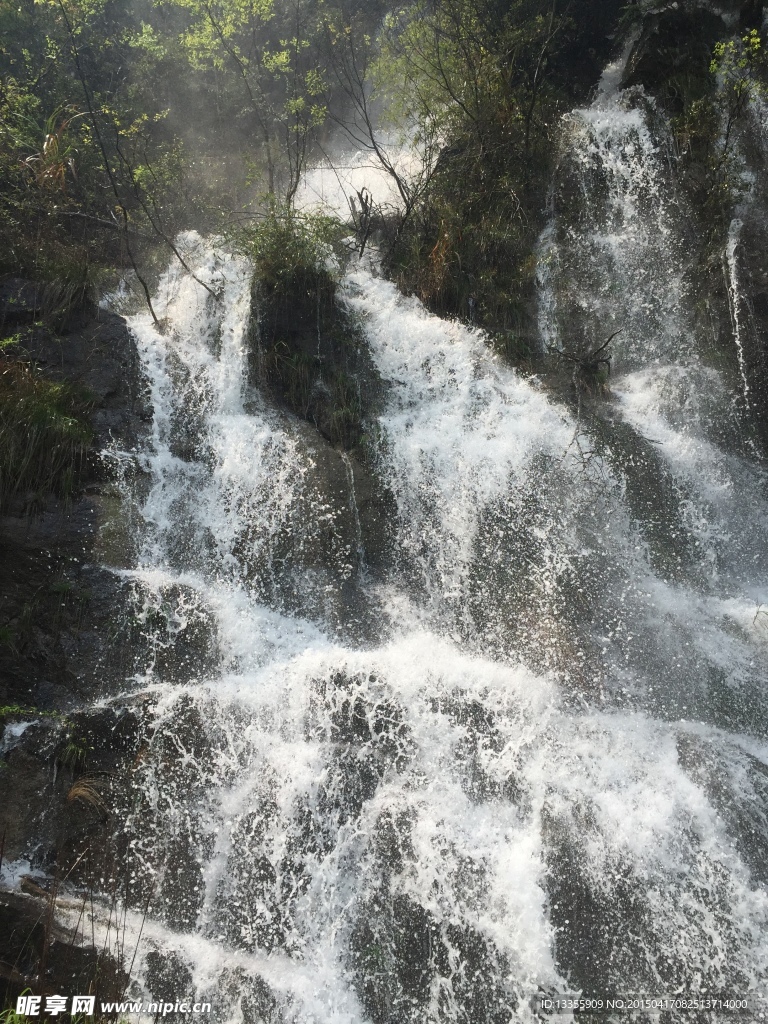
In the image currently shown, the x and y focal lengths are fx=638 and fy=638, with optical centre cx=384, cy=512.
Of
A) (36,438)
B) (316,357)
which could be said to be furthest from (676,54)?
(36,438)

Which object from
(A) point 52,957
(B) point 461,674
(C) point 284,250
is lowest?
(A) point 52,957

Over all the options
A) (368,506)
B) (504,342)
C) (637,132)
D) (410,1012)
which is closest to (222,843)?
(410,1012)

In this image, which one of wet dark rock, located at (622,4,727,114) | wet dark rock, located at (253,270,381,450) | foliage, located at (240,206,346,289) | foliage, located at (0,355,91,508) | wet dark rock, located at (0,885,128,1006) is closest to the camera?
wet dark rock, located at (0,885,128,1006)

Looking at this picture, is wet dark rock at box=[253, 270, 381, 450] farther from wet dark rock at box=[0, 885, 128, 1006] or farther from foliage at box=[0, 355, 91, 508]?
wet dark rock at box=[0, 885, 128, 1006]

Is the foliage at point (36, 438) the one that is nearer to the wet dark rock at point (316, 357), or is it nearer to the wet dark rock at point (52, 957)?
the wet dark rock at point (316, 357)

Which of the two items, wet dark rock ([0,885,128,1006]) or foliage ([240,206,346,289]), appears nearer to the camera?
wet dark rock ([0,885,128,1006])

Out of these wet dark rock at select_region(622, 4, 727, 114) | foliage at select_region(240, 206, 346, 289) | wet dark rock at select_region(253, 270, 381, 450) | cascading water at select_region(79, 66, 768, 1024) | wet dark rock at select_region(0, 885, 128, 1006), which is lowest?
wet dark rock at select_region(0, 885, 128, 1006)

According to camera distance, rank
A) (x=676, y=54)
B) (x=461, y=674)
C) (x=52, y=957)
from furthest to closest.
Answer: (x=676, y=54) → (x=461, y=674) → (x=52, y=957)

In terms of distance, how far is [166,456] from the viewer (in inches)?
274

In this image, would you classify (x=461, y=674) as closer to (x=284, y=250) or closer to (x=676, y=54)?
(x=284, y=250)

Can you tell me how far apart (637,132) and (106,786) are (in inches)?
401

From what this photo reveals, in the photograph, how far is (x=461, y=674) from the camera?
563cm

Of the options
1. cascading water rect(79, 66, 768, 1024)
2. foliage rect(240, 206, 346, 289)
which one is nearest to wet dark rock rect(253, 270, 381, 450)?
foliage rect(240, 206, 346, 289)

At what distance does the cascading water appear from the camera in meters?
4.27
